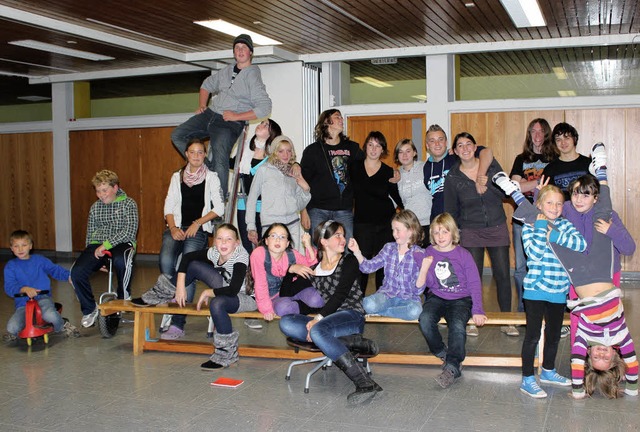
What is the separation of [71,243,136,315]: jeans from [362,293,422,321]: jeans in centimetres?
248

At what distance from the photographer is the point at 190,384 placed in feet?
15.7

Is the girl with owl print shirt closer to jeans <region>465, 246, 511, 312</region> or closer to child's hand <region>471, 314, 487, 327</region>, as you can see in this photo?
child's hand <region>471, 314, 487, 327</region>

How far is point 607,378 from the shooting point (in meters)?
4.30

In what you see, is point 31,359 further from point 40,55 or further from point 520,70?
point 520,70

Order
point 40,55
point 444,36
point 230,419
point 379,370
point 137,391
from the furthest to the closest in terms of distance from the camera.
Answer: point 40,55
point 444,36
point 379,370
point 137,391
point 230,419

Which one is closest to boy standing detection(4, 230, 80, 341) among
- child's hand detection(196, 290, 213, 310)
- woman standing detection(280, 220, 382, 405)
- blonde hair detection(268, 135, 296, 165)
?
child's hand detection(196, 290, 213, 310)

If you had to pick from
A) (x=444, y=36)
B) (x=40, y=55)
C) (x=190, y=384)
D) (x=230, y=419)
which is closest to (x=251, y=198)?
(x=190, y=384)

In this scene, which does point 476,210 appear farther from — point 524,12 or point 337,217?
point 524,12

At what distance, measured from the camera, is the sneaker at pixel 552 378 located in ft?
15.0

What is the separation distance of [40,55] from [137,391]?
21.4 ft

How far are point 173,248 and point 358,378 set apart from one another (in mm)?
2406

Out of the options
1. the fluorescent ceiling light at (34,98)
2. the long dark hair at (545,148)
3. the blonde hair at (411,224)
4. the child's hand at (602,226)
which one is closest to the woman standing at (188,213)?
the blonde hair at (411,224)

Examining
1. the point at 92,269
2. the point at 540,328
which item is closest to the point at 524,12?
the point at 540,328

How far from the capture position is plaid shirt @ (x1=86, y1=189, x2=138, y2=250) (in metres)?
6.45
